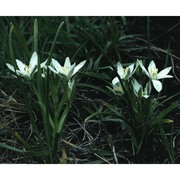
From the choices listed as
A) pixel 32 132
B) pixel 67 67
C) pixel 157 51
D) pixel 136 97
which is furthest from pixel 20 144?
A: pixel 157 51

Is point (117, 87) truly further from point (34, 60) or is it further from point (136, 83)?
point (34, 60)

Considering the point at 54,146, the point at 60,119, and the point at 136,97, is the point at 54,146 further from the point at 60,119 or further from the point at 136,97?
the point at 136,97

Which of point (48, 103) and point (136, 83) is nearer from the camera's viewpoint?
point (48, 103)

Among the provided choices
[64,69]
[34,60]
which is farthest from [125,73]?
[34,60]

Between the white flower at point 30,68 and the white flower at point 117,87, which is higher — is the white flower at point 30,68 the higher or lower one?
the higher one

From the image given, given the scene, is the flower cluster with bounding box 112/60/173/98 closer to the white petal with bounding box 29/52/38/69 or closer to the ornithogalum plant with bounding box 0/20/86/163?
the ornithogalum plant with bounding box 0/20/86/163

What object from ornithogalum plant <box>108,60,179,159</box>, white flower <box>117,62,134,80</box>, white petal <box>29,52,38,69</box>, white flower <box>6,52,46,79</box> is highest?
white petal <box>29,52,38,69</box>

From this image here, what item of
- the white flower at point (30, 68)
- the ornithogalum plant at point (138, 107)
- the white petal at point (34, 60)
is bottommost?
the ornithogalum plant at point (138, 107)

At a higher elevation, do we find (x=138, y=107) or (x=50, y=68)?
(x=50, y=68)

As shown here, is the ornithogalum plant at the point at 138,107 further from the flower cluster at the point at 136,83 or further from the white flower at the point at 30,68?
the white flower at the point at 30,68

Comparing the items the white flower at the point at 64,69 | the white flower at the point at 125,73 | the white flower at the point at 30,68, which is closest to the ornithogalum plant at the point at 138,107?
the white flower at the point at 125,73

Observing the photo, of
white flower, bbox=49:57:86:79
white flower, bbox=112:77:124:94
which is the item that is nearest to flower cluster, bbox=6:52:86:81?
white flower, bbox=49:57:86:79
